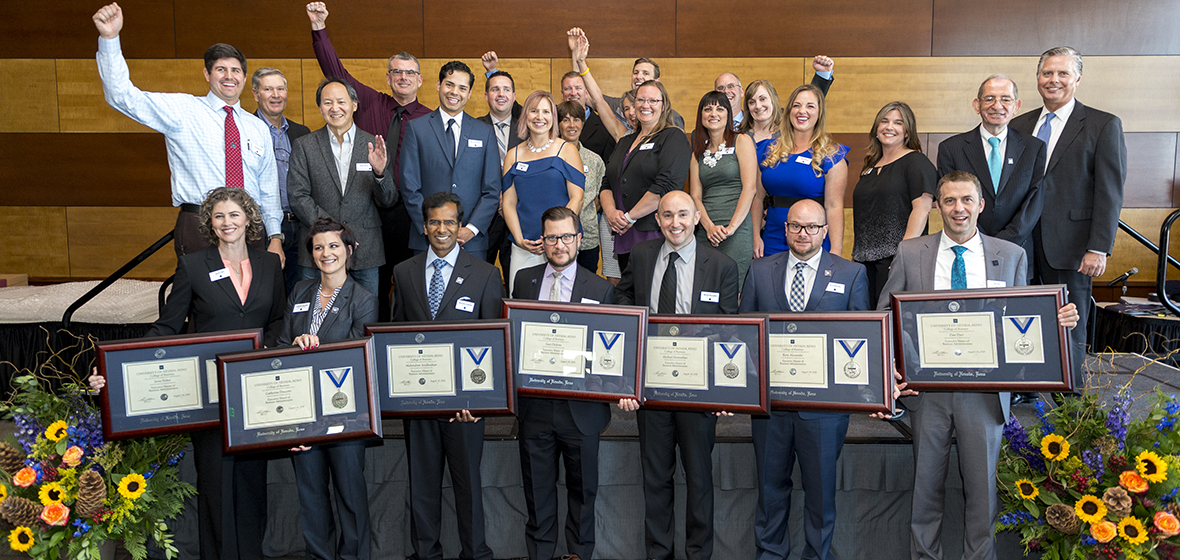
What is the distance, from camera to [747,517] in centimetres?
370

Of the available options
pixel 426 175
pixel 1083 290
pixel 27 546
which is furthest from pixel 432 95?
pixel 1083 290

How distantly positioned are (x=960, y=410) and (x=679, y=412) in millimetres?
1232

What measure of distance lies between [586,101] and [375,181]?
189 centimetres

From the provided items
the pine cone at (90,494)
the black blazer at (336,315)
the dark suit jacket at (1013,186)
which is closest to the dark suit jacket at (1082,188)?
the dark suit jacket at (1013,186)

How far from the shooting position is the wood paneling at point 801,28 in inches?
270

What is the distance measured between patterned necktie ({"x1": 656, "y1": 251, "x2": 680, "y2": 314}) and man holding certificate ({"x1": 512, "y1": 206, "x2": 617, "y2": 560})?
9.7 inches

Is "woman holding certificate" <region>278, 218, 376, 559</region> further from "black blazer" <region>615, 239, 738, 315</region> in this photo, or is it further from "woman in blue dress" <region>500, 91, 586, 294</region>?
"black blazer" <region>615, 239, 738, 315</region>

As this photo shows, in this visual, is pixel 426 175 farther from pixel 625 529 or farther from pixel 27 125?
pixel 27 125

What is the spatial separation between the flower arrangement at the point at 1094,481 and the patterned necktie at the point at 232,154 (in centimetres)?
409

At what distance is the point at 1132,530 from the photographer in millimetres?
2715

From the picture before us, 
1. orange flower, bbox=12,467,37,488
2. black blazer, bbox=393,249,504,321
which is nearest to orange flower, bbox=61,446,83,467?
orange flower, bbox=12,467,37,488

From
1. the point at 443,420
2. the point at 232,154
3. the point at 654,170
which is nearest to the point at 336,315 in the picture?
the point at 443,420

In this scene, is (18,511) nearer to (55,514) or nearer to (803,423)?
(55,514)

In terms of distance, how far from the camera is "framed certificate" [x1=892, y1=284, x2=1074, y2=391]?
290 centimetres
